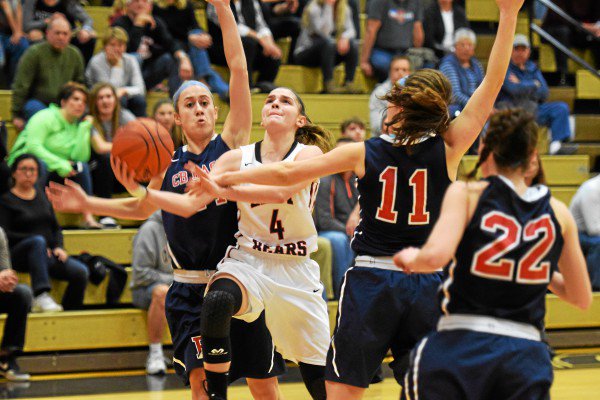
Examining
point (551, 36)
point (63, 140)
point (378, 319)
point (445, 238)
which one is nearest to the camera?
point (445, 238)

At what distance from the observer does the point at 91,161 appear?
29.2ft

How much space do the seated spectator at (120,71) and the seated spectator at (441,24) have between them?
358 cm

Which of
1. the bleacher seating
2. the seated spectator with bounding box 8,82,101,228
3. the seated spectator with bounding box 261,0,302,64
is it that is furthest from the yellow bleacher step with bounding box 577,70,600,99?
the seated spectator with bounding box 8,82,101,228

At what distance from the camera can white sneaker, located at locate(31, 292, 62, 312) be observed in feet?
26.0

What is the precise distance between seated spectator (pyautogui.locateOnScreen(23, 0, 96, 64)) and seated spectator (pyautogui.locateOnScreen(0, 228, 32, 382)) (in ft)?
11.0

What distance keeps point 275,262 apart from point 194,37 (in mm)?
5591

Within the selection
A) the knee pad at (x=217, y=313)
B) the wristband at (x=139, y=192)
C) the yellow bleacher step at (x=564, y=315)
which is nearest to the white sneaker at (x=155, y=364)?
the knee pad at (x=217, y=313)

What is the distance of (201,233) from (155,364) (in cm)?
298

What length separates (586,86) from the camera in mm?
11930

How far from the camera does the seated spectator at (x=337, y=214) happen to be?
27.6 ft

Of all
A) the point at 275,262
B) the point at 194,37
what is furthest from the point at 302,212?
the point at 194,37

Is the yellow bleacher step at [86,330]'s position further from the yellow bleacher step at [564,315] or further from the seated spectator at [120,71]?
the yellow bleacher step at [564,315]

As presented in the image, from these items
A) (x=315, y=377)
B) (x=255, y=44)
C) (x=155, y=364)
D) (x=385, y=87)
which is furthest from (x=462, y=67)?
(x=315, y=377)

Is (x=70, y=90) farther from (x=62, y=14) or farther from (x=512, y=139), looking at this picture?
(x=512, y=139)
